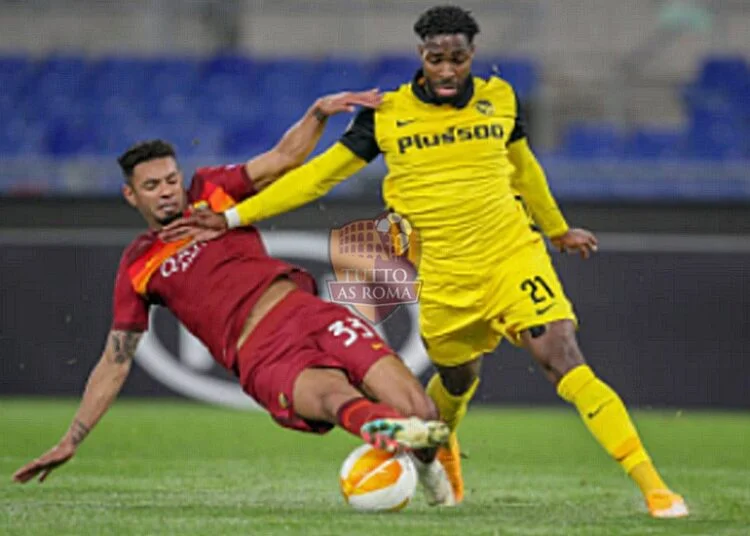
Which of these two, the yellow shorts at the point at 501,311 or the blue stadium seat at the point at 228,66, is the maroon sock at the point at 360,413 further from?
the blue stadium seat at the point at 228,66

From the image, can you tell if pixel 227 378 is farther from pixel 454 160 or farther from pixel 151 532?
pixel 151 532

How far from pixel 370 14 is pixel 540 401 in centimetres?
626

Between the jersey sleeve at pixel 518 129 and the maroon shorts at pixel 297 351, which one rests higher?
the jersey sleeve at pixel 518 129

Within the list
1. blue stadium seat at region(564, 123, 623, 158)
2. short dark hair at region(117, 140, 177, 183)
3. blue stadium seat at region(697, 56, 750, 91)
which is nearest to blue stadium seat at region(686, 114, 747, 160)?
blue stadium seat at region(697, 56, 750, 91)

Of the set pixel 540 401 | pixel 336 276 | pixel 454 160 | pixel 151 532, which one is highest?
pixel 454 160

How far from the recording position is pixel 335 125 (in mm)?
16531

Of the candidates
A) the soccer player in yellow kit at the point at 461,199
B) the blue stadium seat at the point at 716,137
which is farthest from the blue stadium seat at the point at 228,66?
the soccer player in yellow kit at the point at 461,199

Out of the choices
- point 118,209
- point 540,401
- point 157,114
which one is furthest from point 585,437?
point 157,114

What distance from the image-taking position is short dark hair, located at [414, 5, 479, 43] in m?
7.11

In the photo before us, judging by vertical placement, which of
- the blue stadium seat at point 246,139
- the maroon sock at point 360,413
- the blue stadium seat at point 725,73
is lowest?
the blue stadium seat at point 246,139

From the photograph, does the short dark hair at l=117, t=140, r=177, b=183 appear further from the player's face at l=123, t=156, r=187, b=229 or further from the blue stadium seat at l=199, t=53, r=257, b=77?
the blue stadium seat at l=199, t=53, r=257, b=77

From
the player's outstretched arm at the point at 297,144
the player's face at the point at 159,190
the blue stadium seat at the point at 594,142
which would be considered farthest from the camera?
the blue stadium seat at the point at 594,142

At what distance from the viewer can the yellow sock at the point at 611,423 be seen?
6.75m

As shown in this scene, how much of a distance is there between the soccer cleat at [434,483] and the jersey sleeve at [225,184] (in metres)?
1.38
